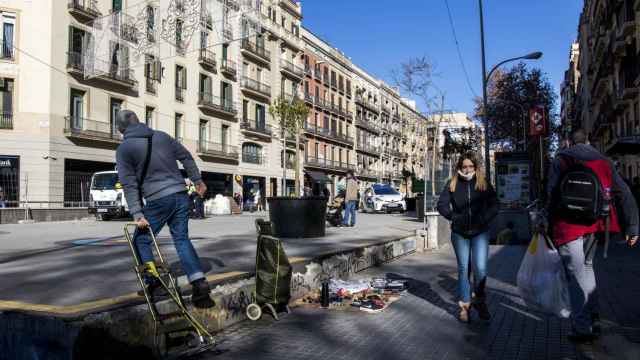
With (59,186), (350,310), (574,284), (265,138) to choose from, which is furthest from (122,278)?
(265,138)

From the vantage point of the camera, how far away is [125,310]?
3.84 m

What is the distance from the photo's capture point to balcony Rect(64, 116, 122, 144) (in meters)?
28.6

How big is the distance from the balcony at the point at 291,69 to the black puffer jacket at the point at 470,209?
4711 cm

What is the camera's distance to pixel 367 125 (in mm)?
74625

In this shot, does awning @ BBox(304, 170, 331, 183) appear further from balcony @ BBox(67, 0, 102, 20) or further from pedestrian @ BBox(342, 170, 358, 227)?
pedestrian @ BBox(342, 170, 358, 227)

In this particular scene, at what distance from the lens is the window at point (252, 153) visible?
46.2 meters

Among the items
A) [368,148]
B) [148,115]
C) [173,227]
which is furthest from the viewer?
[368,148]

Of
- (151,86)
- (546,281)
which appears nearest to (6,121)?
(151,86)

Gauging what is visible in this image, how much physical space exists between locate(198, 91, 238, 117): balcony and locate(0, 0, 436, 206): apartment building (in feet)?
0.35

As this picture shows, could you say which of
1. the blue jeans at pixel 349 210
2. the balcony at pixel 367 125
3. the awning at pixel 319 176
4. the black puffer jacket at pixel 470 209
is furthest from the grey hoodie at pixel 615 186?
the balcony at pixel 367 125

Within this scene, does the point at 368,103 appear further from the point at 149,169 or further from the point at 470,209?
the point at 149,169

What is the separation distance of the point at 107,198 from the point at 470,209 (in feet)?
68.3

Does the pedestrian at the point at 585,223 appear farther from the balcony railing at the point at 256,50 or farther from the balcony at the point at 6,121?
the balcony railing at the point at 256,50

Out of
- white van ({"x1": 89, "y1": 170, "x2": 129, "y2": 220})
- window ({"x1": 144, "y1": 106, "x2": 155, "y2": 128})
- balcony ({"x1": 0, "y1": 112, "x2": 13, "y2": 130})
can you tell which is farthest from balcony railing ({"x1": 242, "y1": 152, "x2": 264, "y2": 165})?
white van ({"x1": 89, "y1": 170, "x2": 129, "y2": 220})
